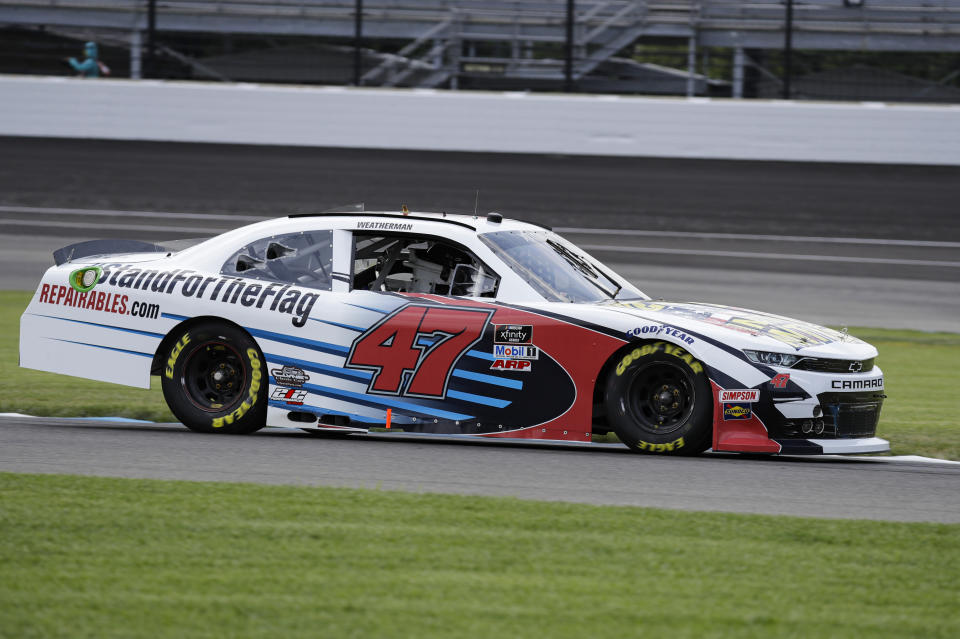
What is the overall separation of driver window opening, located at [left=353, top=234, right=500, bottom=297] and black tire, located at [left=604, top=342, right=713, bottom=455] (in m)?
1.14

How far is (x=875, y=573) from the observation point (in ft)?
16.4

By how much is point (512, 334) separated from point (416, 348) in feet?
1.99

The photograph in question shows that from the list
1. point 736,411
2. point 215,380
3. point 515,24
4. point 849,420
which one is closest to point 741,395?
point 736,411

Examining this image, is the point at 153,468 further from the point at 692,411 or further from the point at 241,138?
the point at 241,138

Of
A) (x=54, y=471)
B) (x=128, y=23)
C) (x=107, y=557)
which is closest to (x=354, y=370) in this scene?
(x=54, y=471)

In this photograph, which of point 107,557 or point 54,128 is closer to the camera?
point 107,557

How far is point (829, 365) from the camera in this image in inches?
297

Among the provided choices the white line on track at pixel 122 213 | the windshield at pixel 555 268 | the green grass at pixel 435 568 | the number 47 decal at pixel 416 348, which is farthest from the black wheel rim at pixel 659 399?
the white line on track at pixel 122 213

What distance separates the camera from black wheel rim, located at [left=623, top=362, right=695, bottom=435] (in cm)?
764

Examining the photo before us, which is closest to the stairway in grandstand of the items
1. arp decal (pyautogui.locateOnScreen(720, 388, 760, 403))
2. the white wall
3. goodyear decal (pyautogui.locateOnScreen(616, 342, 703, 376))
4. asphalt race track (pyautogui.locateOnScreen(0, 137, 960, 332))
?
the white wall

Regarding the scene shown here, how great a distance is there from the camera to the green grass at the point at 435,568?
4.31m

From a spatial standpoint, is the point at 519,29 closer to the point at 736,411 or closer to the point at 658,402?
the point at 658,402

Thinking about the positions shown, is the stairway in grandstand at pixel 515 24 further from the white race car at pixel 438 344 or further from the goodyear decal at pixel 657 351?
the goodyear decal at pixel 657 351

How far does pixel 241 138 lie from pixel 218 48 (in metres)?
1.99
